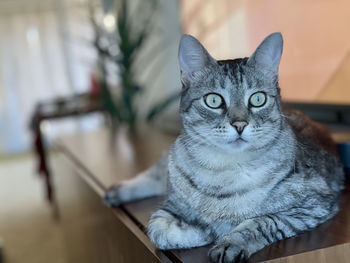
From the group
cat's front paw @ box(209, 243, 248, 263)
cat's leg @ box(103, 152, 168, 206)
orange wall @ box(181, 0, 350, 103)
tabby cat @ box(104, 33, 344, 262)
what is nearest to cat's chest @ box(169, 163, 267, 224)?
tabby cat @ box(104, 33, 344, 262)

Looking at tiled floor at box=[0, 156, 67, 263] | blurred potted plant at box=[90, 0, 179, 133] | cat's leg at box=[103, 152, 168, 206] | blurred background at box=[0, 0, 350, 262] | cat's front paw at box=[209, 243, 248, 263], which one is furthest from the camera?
blurred potted plant at box=[90, 0, 179, 133]

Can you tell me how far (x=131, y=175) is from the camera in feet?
5.10

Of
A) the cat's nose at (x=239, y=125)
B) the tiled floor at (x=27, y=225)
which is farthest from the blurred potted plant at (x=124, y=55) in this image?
the cat's nose at (x=239, y=125)

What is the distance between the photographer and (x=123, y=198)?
1301 millimetres

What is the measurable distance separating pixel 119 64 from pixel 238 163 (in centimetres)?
213

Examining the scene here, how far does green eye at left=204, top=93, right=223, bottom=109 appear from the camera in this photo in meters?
0.89

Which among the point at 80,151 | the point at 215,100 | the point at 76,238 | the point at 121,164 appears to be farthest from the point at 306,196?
the point at 80,151

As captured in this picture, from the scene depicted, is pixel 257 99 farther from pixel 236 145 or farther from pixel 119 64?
pixel 119 64

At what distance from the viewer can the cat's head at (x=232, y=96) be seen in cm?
86

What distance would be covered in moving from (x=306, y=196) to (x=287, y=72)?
73cm

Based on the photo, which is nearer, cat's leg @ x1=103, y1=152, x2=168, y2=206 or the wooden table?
the wooden table

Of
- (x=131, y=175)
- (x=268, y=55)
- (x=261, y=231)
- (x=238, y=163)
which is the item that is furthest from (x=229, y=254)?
(x=131, y=175)

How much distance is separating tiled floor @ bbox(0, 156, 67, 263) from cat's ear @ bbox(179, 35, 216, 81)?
6.12 ft

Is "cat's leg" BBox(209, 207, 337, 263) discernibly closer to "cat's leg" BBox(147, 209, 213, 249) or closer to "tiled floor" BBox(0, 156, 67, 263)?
"cat's leg" BBox(147, 209, 213, 249)
